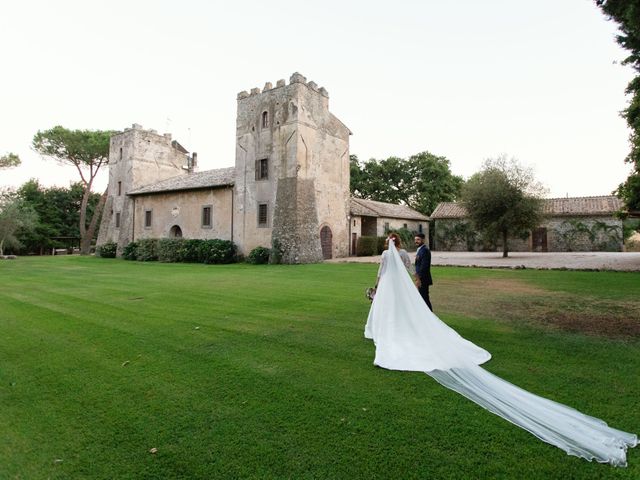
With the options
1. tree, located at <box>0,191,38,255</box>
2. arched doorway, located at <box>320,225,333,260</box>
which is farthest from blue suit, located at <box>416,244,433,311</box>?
tree, located at <box>0,191,38,255</box>

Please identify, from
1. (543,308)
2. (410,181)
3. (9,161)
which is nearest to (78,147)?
(9,161)

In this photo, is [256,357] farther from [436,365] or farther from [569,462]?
[569,462]

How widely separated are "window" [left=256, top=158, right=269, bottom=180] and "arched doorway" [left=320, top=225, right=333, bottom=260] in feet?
16.1

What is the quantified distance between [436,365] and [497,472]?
1.93 m

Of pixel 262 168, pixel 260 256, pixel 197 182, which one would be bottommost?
pixel 260 256

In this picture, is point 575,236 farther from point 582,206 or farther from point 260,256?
point 260,256

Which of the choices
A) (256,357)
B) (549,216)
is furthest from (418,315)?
(549,216)

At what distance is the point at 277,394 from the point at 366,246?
23.7 meters

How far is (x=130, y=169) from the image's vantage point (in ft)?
105

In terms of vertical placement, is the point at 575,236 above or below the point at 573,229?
below

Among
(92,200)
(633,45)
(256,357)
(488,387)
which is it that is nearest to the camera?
(488,387)

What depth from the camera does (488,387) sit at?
3.86 metres

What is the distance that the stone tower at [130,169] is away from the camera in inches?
1262

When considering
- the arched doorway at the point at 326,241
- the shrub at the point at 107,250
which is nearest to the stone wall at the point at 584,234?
the arched doorway at the point at 326,241
